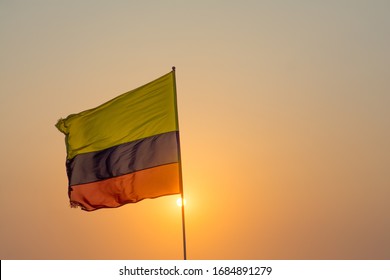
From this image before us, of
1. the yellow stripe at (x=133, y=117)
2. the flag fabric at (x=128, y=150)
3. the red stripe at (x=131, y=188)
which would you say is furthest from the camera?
the yellow stripe at (x=133, y=117)

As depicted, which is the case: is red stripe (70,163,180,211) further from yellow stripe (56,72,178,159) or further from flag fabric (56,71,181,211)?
yellow stripe (56,72,178,159)

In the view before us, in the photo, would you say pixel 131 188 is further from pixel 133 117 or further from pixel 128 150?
pixel 133 117

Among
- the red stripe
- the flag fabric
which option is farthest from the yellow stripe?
the red stripe

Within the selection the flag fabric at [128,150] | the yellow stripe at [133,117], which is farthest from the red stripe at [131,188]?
the yellow stripe at [133,117]

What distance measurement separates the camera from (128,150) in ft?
243

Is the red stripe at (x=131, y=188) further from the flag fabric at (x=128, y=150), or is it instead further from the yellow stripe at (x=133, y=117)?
the yellow stripe at (x=133, y=117)

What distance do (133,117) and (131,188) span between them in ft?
6.25

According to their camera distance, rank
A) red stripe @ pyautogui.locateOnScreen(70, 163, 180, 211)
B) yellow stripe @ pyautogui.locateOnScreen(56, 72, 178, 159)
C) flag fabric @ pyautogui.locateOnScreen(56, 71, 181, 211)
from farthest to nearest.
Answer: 1. yellow stripe @ pyautogui.locateOnScreen(56, 72, 178, 159)
2. flag fabric @ pyautogui.locateOnScreen(56, 71, 181, 211)
3. red stripe @ pyautogui.locateOnScreen(70, 163, 180, 211)

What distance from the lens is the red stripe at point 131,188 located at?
7362cm

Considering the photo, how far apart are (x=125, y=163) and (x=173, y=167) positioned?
51.5 inches

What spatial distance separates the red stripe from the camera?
73625mm
